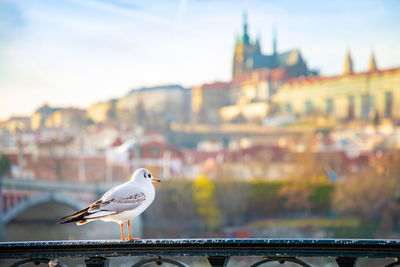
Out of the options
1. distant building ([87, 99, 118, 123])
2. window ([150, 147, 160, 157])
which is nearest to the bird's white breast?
window ([150, 147, 160, 157])

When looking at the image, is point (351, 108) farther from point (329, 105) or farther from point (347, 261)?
point (347, 261)

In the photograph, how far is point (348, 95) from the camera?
22844 mm

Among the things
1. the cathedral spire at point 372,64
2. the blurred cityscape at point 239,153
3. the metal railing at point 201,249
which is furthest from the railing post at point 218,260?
the cathedral spire at point 372,64

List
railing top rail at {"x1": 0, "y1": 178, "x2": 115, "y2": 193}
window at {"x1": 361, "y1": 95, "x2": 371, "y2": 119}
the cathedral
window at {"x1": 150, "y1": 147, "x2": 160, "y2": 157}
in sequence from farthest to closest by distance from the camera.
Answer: the cathedral < window at {"x1": 361, "y1": 95, "x2": 371, "y2": 119} < window at {"x1": 150, "y1": 147, "x2": 160, "y2": 157} < railing top rail at {"x1": 0, "y1": 178, "x2": 115, "y2": 193}

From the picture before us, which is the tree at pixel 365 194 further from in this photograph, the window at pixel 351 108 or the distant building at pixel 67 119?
the distant building at pixel 67 119

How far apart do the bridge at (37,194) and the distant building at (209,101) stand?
6.36 m

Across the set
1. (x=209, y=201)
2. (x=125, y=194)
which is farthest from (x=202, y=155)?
(x=125, y=194)

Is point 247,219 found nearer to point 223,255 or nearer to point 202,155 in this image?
point 202,155

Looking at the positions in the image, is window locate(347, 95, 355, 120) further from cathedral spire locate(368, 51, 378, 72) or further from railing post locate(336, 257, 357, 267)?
railing post locate(336, 257, 357, 267)

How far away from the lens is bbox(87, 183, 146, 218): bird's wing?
1.07 meters

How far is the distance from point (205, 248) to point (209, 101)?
75.9ft

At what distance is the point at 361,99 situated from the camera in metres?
22.5

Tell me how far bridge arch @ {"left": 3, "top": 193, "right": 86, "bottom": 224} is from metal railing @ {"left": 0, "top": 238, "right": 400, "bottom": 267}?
16097 mm

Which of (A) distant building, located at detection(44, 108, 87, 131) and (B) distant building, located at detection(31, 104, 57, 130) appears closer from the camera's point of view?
(B) distant building, located at detection(31, 104, 57, 130)
